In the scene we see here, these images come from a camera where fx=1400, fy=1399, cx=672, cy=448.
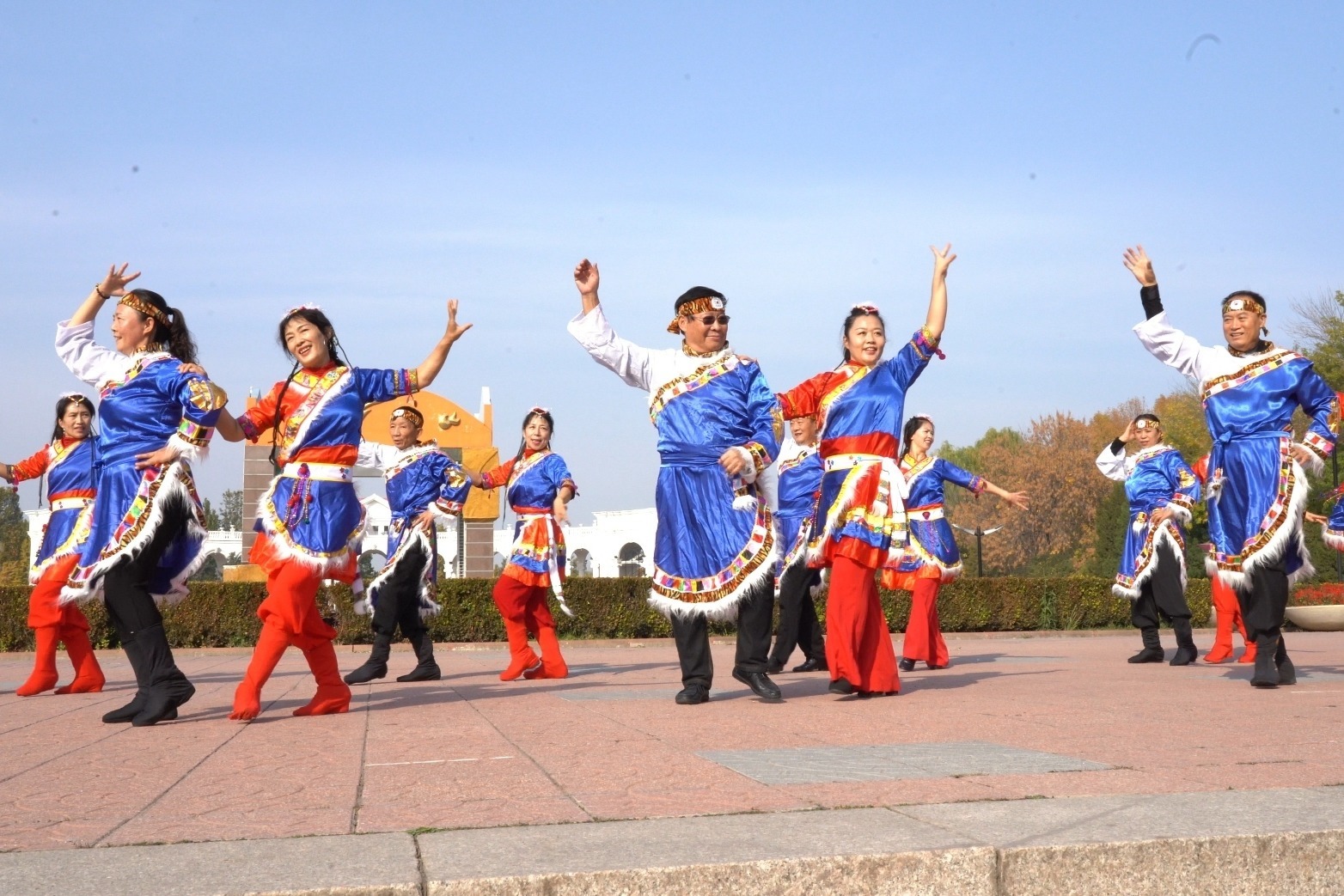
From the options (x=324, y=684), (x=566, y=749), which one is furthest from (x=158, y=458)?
(x=566, y=749)

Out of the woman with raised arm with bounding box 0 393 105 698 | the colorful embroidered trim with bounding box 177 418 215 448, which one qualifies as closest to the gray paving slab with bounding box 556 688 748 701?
the colorful embroidered trim with bounding box 177 418 215 448

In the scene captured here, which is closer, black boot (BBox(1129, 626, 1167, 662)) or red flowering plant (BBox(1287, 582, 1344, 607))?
black boot (BBox(1129, 626, 1167, 662))

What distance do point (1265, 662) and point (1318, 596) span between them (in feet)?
50.3

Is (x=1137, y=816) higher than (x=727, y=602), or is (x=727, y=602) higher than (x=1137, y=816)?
(x=727, y=602)

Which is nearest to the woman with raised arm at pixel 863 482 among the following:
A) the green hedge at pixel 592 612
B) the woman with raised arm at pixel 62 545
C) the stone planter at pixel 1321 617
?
the woman with raised arm at pixel 62 545

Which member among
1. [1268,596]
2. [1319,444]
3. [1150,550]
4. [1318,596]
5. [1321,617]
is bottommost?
[1321,617]

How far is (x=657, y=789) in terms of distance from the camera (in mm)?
3834

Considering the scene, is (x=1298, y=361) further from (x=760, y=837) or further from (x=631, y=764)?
(x=760, y=837)

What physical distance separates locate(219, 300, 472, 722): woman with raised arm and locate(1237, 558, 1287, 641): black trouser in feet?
15.2

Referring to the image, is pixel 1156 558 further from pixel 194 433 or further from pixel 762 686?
pixel 194 433

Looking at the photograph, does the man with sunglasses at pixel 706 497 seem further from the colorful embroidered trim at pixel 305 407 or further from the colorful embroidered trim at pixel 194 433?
the colorful embroidered trim at pixel 194 433

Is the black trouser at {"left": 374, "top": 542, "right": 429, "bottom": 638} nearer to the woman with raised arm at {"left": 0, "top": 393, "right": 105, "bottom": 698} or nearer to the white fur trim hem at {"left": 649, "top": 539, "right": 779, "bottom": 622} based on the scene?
the woman with raised arm at {"left": 0, "top": 393, "right": 105, "bottom": 698}

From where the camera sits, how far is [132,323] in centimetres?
675

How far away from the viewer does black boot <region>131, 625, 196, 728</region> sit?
243 inches
